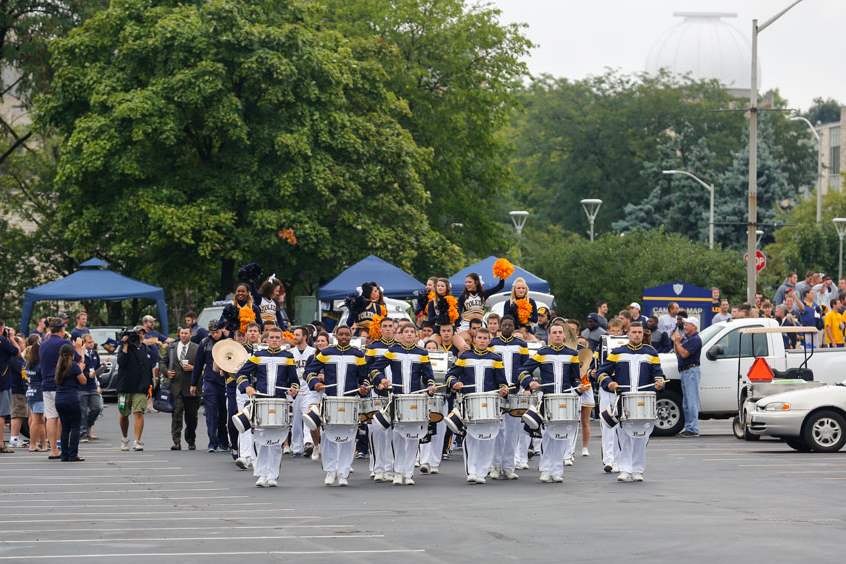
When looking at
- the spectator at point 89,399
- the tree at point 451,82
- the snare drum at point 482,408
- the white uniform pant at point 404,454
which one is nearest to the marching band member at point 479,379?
the snare drum at point 482,408

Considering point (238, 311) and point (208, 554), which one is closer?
point (208, 554)

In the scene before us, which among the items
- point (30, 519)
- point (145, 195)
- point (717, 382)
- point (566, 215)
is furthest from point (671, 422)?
point (566, 215)

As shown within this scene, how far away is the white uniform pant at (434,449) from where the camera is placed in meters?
22.2

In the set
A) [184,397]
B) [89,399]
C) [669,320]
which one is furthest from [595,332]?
[89,399]

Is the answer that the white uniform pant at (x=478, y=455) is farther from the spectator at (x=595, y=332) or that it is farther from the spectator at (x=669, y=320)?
the spectator at (x=669, y=320)

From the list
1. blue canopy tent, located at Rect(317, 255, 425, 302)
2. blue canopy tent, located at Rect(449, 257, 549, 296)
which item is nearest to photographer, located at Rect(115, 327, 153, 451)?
blue canopy tent, located at Rect(449, 257, 549, 296)

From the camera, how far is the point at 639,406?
20.7m

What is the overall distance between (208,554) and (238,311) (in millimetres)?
10512

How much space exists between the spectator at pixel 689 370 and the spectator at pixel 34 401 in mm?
10389

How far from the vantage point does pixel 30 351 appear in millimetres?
26953

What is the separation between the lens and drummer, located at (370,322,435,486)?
20500 millimetres

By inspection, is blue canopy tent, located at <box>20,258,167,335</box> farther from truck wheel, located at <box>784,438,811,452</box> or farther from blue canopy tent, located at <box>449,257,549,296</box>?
truck wheel, located at <box>784,438,811,452</box>

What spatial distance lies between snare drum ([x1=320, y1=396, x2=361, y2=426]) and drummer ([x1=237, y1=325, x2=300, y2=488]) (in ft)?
1.58

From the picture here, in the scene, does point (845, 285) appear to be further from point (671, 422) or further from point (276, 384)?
point (276, 384)
